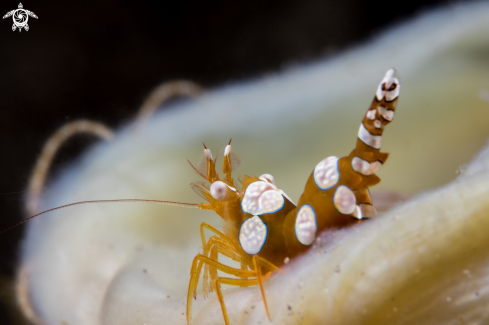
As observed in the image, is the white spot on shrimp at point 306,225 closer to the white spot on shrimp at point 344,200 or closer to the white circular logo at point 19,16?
the white spot on shrimp at point 344,200

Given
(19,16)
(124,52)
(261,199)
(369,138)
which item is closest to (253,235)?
(261,199)

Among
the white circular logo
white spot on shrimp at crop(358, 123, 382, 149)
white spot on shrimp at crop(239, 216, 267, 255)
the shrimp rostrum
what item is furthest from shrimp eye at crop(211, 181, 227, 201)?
the white circular logo

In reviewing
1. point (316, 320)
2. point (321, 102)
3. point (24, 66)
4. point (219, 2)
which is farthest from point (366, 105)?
point (24, 66)

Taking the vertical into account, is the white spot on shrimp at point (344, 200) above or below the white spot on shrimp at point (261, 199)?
below

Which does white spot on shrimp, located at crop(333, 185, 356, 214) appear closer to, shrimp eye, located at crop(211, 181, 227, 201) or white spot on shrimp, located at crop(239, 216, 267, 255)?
white spot on shrimp, located at crop(239, 216, 267, 255)

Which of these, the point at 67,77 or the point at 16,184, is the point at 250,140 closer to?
the point at 67,77

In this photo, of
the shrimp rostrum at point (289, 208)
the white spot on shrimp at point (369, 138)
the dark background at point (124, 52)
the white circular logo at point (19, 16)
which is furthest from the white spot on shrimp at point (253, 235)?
the white circular logo at point (19, 16)
